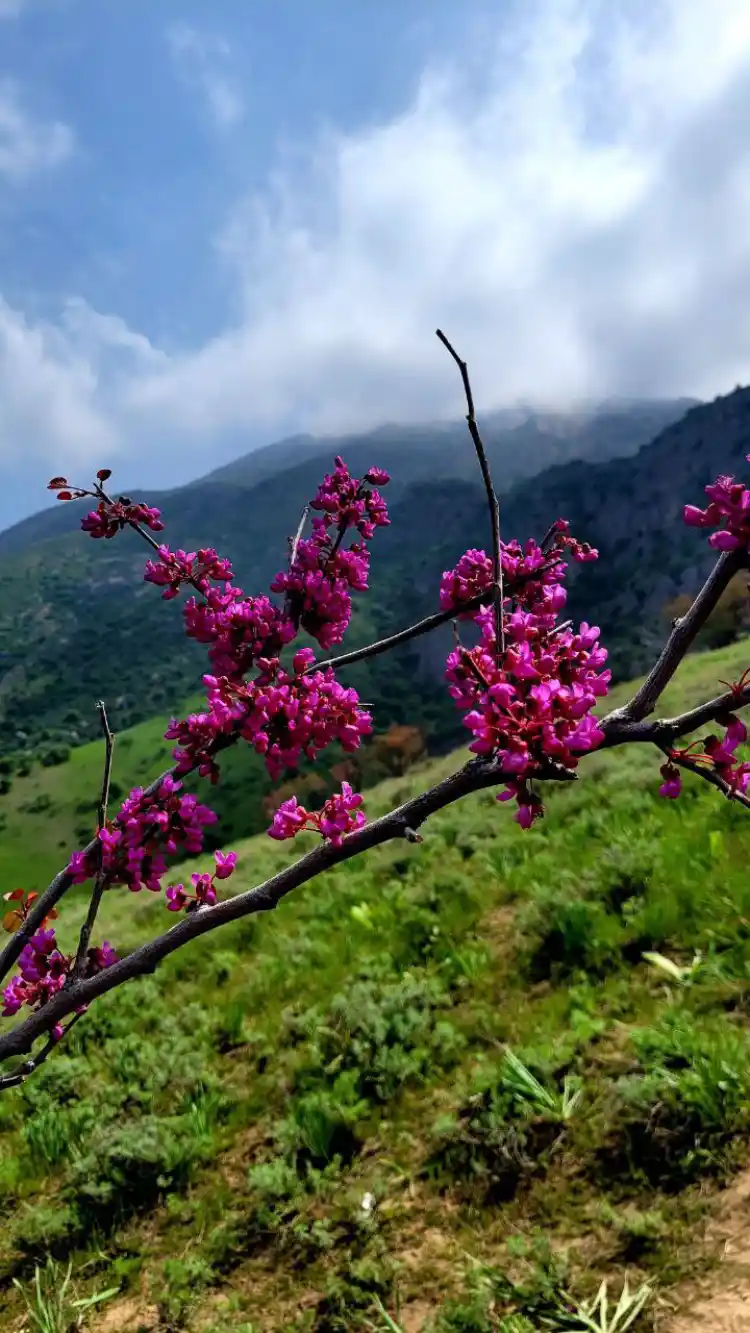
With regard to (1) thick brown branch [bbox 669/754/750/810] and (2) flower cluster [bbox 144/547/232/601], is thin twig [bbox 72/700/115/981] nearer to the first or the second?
(2) flower cluster [bbox 144/547/232/601]

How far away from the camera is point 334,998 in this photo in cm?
568

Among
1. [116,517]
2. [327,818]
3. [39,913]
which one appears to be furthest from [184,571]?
[327,818]

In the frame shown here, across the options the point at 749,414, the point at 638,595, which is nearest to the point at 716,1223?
the point at 638,595

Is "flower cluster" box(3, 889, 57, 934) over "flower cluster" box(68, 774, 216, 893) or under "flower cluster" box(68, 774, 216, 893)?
under

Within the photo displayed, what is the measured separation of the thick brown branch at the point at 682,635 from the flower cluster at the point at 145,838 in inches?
54.7

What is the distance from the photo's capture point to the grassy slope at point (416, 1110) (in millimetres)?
3561

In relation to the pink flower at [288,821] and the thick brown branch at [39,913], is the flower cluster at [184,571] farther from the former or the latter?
the pink flower at [288,821]

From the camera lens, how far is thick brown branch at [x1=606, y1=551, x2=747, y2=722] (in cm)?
158

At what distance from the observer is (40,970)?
2.65 m

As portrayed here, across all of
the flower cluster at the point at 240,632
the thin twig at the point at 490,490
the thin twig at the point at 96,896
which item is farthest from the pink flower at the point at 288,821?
the flower cluster at the point at 240,632

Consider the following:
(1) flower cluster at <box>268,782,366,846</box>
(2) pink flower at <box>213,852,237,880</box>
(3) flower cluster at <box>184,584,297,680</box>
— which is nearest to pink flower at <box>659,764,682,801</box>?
(1) flower cluster at <box>268,782,366,846</box>

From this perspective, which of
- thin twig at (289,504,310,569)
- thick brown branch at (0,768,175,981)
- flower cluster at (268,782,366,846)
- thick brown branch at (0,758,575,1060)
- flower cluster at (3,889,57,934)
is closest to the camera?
thick brown branch at (0,758,575,1060)

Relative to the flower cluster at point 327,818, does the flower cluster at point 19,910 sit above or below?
below

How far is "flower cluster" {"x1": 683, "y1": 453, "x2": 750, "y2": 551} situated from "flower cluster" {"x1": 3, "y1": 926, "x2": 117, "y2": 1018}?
2.31 m
